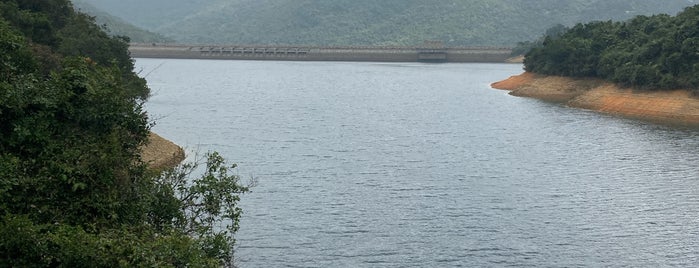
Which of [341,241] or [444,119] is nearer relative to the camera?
[341,241]

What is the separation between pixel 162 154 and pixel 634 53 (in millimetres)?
79723

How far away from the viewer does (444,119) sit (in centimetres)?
10269

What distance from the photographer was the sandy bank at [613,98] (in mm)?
103875

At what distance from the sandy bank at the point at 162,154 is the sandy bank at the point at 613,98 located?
2283 inches

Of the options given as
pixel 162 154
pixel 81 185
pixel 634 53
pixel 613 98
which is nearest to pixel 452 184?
pixel 162 154

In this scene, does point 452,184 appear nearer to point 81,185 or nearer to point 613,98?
point 81,185

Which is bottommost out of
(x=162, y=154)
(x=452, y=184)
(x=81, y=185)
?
(x=452, y=184)

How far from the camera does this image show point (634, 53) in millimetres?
123438

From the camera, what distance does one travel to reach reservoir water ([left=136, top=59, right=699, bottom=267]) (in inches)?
1661

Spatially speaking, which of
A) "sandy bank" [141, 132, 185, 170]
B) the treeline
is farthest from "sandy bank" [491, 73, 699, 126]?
"sandy bank" [141, 132, 185, 170]

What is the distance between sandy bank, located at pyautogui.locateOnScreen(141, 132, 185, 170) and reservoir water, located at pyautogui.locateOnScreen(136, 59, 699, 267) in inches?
152

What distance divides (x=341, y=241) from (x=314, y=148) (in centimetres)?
3220

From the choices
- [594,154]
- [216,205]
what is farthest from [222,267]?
[594,154]

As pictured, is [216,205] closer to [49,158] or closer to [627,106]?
[49,158]
